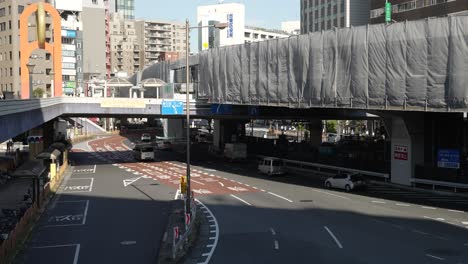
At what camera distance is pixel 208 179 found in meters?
49.1

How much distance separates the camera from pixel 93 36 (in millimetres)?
153375

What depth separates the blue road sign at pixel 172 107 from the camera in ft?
188

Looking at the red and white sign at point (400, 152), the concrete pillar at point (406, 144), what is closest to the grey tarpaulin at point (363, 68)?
the concrete pillar at point (406, 144)

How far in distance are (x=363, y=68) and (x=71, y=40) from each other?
4026 inches

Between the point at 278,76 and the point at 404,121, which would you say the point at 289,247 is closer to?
the point at 404,121

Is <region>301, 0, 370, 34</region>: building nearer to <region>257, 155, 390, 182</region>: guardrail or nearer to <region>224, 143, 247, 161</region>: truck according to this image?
<region>224, 143, 247, 161</region>: truck

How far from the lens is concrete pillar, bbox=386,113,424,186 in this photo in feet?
135

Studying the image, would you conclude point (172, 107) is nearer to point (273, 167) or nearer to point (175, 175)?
point (175, 175)

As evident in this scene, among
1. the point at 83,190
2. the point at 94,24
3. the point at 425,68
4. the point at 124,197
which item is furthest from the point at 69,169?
the point at 94,24

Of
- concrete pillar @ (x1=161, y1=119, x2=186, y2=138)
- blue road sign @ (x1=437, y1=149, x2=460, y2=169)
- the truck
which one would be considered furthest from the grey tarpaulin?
concrete pillar @ (x1=161, y1=119, x2=186, y2=138)

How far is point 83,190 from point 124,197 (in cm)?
535

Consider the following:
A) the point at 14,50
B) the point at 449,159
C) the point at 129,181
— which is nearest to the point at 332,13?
the point at 14,50

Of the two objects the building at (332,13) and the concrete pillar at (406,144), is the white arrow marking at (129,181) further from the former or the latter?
the building at (332,13)

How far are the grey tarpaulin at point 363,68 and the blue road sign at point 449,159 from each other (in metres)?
7.19
